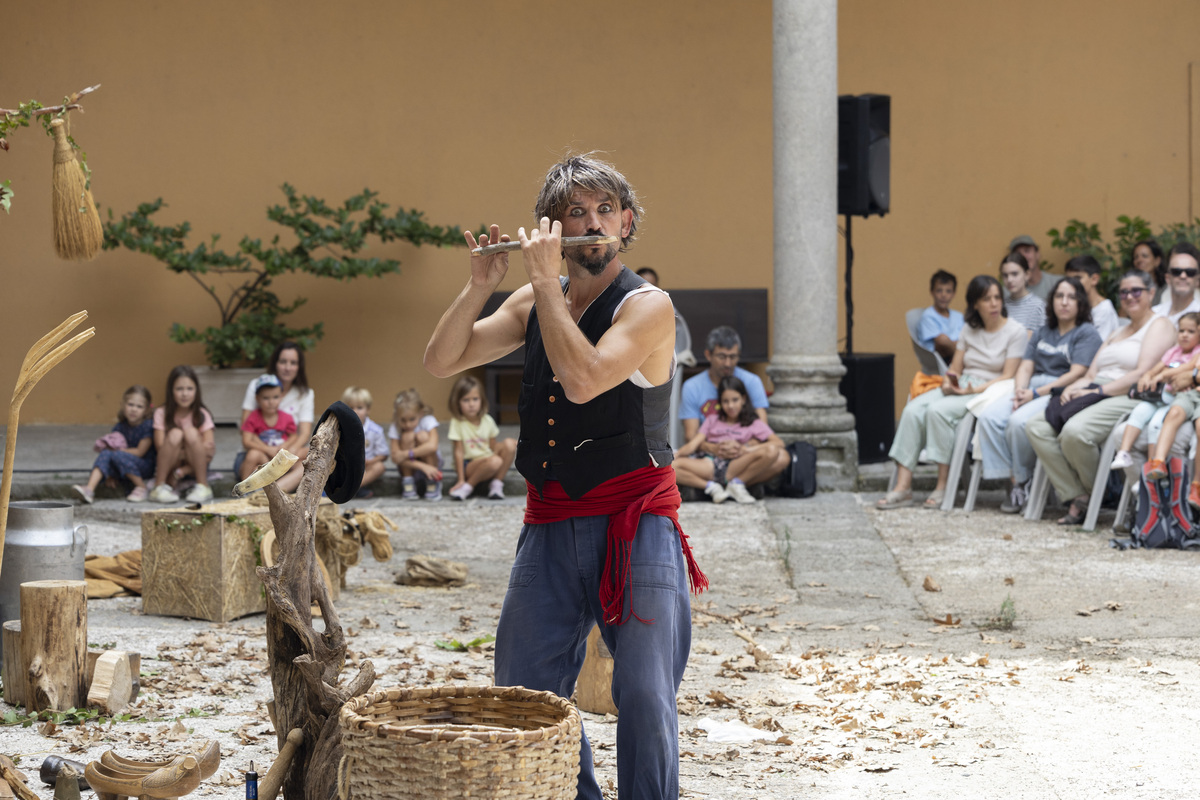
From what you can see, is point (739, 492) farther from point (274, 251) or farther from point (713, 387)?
point (274, 251)

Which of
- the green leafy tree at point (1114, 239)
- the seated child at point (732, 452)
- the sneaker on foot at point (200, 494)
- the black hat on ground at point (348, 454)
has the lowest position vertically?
the sneaker on foot at point (200, 494)

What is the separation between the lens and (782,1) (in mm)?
8500

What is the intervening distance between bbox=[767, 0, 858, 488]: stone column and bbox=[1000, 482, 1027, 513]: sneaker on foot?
1.06 meters

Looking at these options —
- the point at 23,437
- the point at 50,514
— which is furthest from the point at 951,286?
the point at 23,437

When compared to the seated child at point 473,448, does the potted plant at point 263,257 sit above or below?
above

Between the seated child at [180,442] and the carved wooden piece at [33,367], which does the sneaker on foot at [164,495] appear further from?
the carved wooden piece at [33,367]

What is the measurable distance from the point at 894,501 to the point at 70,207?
5552mm

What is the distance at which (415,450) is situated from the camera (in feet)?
28.2

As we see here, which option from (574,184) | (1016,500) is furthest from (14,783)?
(1016,500)

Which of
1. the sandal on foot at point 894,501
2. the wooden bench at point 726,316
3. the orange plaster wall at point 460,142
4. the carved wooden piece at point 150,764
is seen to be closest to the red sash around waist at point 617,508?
the carved wooden piece at point 150,764

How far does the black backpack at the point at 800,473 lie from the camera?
27.1ft

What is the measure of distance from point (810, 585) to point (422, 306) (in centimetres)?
669

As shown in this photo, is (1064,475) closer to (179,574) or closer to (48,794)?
(179,574)

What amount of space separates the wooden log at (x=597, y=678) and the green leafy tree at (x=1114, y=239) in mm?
8016
